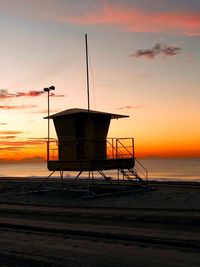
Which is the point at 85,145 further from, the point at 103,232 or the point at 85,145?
the point at 103,232

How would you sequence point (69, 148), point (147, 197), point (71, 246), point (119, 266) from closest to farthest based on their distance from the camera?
point (119, 266), point (71, 246), point (147, 197), point (69, 148)

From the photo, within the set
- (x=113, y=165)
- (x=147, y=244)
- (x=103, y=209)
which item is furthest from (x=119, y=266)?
(x=113, y=165)

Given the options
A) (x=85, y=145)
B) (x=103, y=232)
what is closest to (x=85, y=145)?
(x=85, y=145)

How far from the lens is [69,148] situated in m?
31.0

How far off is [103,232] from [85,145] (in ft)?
47.1

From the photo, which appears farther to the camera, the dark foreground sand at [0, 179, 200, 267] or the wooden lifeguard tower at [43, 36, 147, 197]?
the wooden lifeguard tower at [43, 36, 147, 197]

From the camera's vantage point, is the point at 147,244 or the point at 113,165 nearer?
the point at 147,244

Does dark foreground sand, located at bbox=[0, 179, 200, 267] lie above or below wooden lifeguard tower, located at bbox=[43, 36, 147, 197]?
below

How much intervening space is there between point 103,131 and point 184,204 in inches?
384

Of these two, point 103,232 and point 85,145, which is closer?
point 103,232

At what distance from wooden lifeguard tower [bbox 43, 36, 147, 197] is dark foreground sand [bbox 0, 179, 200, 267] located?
3401 millimetres

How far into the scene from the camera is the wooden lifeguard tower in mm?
30041

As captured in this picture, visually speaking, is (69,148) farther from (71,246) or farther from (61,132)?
(71,246)

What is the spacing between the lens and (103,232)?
16.0 m
